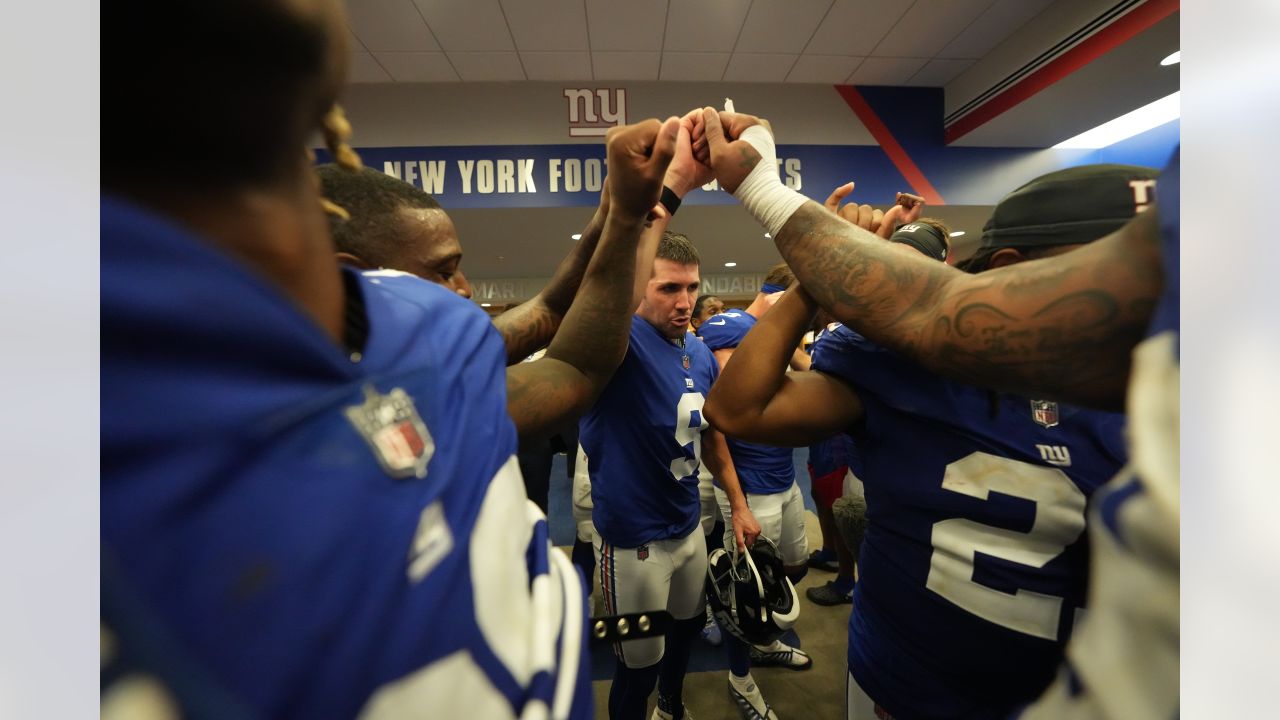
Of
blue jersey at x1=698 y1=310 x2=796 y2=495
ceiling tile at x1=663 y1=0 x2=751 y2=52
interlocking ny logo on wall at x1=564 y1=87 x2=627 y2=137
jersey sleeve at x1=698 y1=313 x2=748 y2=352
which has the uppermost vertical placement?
ceiling tile at x1=663 y1=0 x2=751 y2=52

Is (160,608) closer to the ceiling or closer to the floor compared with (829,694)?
closer to the ceiling

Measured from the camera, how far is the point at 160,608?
207 millimetres

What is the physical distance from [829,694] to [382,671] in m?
2.39

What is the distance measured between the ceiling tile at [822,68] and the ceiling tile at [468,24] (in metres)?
2.38

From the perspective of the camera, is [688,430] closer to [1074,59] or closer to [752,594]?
[752,594]

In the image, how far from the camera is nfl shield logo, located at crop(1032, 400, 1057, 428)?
0.70m

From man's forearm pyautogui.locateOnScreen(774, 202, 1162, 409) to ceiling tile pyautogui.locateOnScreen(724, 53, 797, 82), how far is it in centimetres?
308

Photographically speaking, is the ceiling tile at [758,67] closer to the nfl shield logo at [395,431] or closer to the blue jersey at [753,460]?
the blue jersey at [753,460]

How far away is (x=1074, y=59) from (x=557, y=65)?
11.6 ft

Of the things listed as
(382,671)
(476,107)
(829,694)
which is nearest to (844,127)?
(476,107)

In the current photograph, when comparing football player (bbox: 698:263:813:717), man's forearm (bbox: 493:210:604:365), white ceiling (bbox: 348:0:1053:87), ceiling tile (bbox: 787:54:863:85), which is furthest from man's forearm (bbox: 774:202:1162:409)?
ceiling tile (bbox: 787:54:863:85)

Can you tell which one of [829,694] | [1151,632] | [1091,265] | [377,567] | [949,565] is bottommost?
[829,694]

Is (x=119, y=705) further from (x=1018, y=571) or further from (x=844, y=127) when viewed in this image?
(x=844, y=127)

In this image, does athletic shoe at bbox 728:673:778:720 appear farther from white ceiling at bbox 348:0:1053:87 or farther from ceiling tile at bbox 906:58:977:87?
ceiling tile at bbox 906:58:977:87
